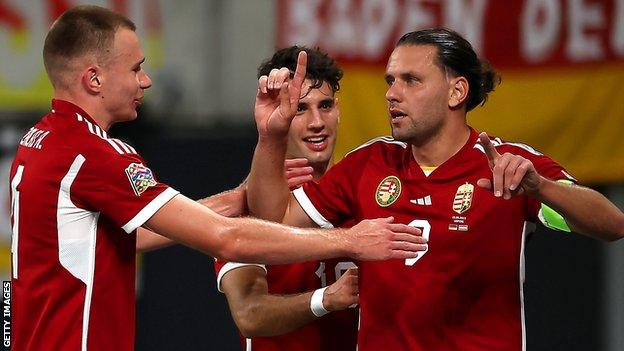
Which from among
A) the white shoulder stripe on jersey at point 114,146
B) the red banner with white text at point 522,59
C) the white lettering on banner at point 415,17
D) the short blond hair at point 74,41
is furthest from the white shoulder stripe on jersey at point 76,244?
the white lettering on banner at point 415,17

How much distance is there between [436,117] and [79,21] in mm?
1415

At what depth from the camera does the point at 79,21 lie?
445cm

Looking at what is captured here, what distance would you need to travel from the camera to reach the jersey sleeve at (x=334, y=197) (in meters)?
4.85

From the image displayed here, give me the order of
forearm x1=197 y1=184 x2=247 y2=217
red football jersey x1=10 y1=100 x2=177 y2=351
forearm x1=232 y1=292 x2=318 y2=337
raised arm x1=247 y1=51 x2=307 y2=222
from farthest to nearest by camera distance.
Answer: forearm x1=197 y1=184 x2=247 y2=217, forearm x1=232 y1=292 x2=318 y2=337, raised arm x1=247 y1=51 x2=307 y2=222, red football jersey x1=10 y1=100 x2=177 y2=351

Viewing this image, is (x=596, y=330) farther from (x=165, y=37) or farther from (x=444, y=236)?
(x=444, y=236)

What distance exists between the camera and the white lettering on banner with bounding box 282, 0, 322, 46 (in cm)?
801

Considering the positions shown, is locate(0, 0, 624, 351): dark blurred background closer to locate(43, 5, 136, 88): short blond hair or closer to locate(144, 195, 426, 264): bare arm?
locate(43, 5, 136, 88): short blond hair

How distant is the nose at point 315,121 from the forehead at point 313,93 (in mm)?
55

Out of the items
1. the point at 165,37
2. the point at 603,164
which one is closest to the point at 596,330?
the point at 603,164

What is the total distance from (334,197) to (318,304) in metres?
0.43

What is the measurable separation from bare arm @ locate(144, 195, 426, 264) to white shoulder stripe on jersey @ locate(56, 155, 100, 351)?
0.74 feet

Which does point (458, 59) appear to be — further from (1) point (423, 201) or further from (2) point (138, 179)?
(2) point (138, 179)

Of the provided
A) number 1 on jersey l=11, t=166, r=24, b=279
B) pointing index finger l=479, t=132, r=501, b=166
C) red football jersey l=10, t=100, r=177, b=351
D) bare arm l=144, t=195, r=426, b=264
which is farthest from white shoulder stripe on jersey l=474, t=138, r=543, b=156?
number 1 on jersey l=11, t=166, r=24, b=279

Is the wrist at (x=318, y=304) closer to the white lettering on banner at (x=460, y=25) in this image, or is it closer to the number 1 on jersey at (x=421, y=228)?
the number 1 on jersey at (x=421, y=228)
